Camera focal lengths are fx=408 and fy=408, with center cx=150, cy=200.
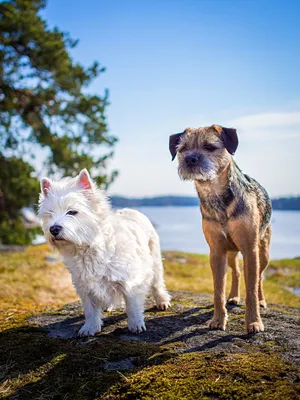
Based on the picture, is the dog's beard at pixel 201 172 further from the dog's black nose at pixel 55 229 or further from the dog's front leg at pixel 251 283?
the dog's black nose at pixel 55 229

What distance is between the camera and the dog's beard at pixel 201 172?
15.6 ft

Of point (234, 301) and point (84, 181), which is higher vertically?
point (84, 181)

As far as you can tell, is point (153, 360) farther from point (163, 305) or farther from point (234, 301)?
point (234, 301)

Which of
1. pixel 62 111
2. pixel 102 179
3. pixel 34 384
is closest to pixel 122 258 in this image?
pixel 34 384

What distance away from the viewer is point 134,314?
5.31 meters

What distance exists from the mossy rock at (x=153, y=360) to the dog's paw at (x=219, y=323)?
0.31 feet

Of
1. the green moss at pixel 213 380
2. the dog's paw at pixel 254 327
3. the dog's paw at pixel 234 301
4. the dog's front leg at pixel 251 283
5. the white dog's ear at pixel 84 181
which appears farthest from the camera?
the dog's paw at pixel 234 301

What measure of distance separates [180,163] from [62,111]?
663 inches

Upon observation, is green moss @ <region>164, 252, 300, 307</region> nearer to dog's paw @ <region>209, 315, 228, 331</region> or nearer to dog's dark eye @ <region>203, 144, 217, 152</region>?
dog's paw @ <region>209, 315, 228, 331</region>

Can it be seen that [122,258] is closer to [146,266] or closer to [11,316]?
[146,266]

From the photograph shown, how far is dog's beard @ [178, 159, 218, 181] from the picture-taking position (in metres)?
4.75

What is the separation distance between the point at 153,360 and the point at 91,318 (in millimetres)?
1458

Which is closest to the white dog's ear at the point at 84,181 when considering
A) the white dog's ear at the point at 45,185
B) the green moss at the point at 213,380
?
the white dog's ear at the point at 45,185

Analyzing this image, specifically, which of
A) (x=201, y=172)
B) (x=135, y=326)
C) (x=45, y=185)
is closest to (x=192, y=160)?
(x=201, y=172)
